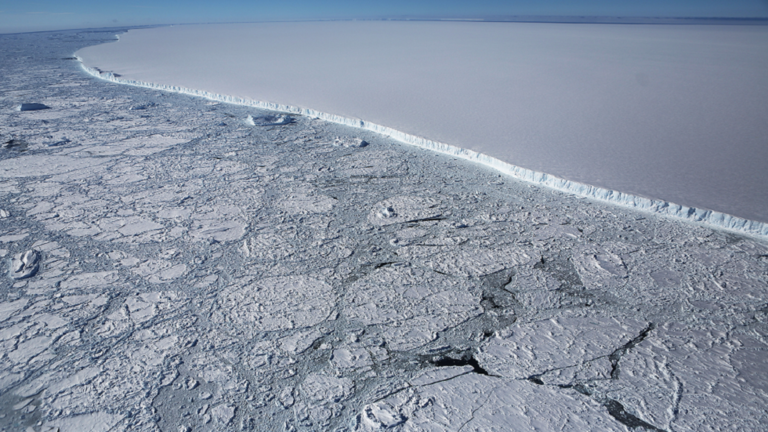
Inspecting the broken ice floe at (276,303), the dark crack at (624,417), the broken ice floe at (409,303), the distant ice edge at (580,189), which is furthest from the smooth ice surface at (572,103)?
the broken ice floe at (276,303)

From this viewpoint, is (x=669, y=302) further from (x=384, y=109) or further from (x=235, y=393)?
(x=384, y=109)

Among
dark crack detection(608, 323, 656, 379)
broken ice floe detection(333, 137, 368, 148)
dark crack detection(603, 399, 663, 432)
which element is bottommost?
dark crack detection(603, 399, 663, 432)

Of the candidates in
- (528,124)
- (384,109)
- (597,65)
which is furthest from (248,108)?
(597,65)

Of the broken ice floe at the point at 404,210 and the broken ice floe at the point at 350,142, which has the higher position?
the broken ice floe at the point at 350,142

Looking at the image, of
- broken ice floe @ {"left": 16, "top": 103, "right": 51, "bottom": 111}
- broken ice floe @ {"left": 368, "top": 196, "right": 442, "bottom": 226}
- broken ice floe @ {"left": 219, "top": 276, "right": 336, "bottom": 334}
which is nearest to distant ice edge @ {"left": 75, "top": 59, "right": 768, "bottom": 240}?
broken ice floe @ {"left": 368, "top": 196, "right": 442, "bottom": 226}

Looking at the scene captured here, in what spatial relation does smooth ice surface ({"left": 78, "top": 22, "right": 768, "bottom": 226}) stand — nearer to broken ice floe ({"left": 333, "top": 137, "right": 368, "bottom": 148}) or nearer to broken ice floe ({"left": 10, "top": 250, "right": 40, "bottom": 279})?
broken ice floe ({"left": 333, "top": 137, "right": 368, "bottom": 148})

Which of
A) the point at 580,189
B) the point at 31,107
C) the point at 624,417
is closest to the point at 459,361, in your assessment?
the point at 624,417

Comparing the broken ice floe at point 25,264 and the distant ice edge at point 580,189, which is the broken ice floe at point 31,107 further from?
the broken ice floe at point 25,264
